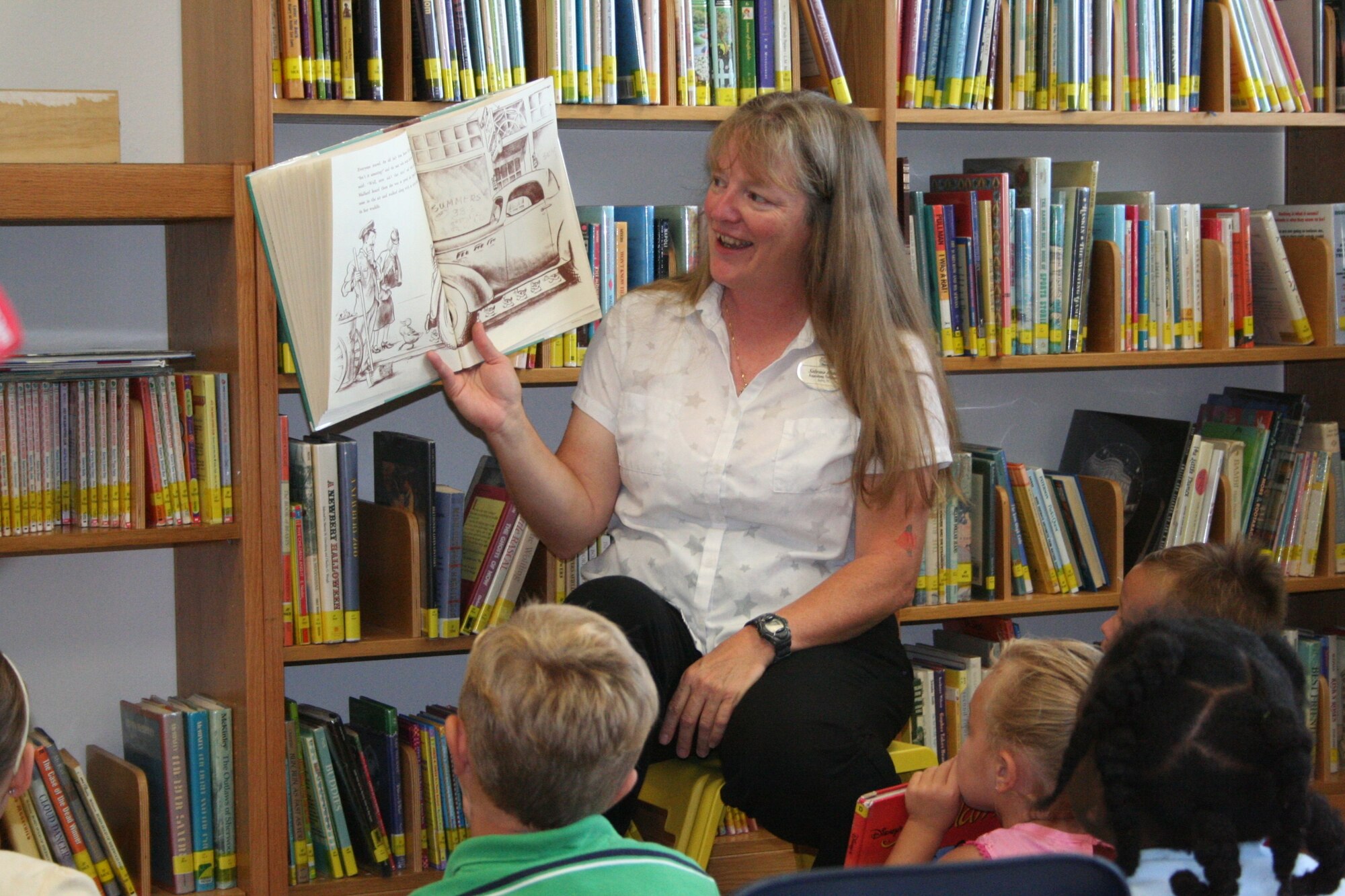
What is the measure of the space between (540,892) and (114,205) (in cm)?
128

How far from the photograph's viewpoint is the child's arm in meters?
1.48

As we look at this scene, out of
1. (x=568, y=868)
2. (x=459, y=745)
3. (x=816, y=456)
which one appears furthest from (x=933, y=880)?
(x=816, y=456)

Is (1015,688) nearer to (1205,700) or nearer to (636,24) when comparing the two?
(1205,700)

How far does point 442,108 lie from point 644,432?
58 cm

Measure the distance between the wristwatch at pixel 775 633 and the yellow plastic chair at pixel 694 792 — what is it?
6.6 inches

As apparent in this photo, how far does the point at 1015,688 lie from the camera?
1.45 m

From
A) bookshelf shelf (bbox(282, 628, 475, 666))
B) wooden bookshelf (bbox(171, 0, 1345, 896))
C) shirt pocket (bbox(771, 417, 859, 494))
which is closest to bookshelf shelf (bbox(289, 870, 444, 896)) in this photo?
wooden bookshelf (bbox(171, 0, 1345, 896))

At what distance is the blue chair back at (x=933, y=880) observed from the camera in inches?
27.6

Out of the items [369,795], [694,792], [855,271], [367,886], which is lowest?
[367,886]

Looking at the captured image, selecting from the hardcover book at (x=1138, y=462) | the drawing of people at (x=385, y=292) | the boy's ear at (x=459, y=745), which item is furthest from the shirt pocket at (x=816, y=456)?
the hardcover book at (x=1138, y=462)

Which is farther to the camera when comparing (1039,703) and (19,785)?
(1039,703)

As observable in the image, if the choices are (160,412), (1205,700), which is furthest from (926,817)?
(160,412)

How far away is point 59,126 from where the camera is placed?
211cm

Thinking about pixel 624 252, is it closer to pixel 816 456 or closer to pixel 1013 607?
pixel 816 456
